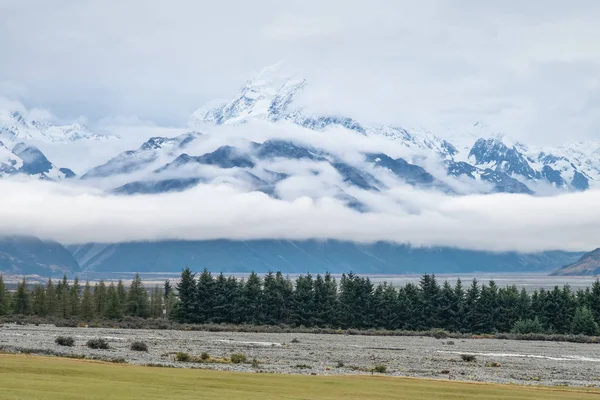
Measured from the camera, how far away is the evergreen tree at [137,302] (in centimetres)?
13662

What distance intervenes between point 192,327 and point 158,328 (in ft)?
15.2

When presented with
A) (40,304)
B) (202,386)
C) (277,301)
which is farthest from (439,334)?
(202,386)

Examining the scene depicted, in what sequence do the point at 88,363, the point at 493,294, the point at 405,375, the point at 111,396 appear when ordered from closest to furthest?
the point at 111,396
the point at 88,363
the point at 405,375
the point at 493,294

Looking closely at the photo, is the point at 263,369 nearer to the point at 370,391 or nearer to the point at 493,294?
the point at 370,391

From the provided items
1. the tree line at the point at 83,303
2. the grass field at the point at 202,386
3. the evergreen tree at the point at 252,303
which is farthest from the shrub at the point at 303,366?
the tree line at the point at 83,303

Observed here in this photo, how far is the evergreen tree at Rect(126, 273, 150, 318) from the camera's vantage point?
13662 cm

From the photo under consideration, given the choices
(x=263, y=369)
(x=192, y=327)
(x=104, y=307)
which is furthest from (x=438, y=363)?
(x=104, y=307)

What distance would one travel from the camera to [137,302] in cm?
13738

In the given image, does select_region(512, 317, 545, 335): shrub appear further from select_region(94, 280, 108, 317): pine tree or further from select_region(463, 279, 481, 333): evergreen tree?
select_region(94, 280, 108, 317): pine tree

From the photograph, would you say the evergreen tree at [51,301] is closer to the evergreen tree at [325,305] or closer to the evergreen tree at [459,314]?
the evergreen tree at [325,305]

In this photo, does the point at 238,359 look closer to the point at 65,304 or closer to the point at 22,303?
the point at 65,304

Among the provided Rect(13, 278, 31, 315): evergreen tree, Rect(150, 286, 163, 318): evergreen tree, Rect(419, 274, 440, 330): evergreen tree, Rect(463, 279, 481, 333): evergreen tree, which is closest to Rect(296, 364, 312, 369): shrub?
Rect(419, 274, 440, 330): evergreen tree

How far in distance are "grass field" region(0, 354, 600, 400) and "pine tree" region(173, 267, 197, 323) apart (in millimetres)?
78617

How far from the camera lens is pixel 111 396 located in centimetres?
2906
